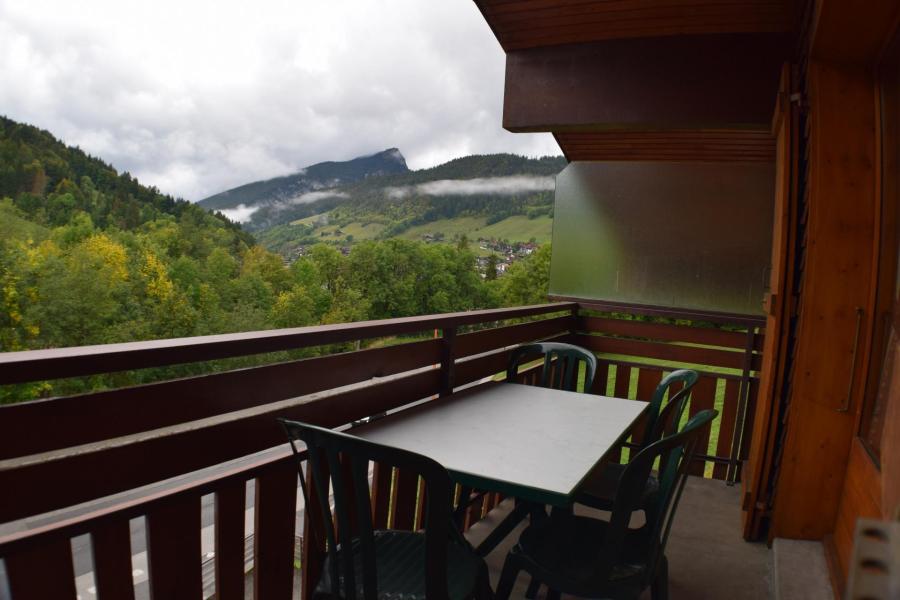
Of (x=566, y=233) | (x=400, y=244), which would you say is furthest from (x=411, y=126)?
(x=566, y=233)

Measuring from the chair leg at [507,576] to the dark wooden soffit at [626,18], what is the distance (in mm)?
2641

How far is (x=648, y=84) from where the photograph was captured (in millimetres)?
3330

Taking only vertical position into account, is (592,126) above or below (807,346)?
above

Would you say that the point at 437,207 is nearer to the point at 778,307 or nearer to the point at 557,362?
the point at 557,362

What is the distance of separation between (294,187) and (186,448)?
92681mm

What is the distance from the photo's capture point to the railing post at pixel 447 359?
2703mm

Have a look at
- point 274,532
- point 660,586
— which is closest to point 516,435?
point 660,586

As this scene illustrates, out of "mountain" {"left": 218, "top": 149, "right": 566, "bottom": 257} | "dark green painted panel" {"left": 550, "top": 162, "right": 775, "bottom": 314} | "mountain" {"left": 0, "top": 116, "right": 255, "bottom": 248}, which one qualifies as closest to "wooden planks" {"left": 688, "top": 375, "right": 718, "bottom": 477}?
"dark green painted panel" {"left": 550, "top": 162, "right": 775, "bottom": 314}

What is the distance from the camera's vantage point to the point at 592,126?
3.50 metres

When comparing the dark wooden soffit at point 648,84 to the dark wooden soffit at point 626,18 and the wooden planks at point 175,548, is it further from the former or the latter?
the wooden planks at point 175,548

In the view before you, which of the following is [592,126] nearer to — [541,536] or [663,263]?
[663,263]

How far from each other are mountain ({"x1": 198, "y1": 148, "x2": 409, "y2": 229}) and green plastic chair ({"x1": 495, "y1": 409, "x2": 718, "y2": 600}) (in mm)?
75778

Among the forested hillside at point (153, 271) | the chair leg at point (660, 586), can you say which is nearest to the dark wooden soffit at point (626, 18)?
the chair leg at point (660, 586)

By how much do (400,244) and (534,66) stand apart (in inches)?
2128
